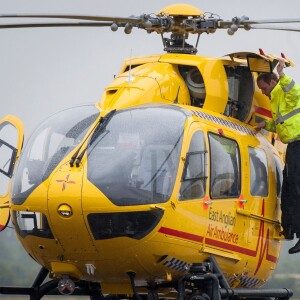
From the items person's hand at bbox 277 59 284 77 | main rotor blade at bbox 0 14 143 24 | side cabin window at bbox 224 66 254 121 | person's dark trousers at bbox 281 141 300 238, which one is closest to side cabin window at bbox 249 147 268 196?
person's dark trousers at bbox 281 141 300 238

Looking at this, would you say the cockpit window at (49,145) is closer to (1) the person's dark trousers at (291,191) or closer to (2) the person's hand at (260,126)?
(2) the person's hand at (260,126)

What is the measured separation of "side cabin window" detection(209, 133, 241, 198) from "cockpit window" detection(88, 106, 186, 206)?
470 mm

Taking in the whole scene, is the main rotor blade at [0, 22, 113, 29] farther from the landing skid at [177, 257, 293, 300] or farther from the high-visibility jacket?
the landing skid at [177, 257, 293, 300]

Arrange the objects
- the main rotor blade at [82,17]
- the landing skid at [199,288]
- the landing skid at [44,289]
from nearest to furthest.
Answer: the landing skid at [199,288]
the main rotor blade at [82,17]
the landing skid at [44,289]

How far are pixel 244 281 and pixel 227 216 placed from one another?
916mm

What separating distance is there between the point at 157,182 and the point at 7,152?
1932 millimetres

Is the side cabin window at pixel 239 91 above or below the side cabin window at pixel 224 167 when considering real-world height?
above

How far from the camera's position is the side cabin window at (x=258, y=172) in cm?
1271

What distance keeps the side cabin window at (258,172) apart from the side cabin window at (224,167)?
296 mm

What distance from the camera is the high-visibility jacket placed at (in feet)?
42.1

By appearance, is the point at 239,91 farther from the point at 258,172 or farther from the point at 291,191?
the point at 291,191

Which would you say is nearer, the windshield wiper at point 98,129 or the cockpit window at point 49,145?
the windshield wiper at point 98,129

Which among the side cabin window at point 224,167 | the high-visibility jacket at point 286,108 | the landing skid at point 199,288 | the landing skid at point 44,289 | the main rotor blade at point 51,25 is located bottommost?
the landing skid at point 44,289

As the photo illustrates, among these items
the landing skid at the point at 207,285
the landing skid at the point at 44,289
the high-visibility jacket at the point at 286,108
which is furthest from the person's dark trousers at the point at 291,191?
the landing skid at the point at 44,289
